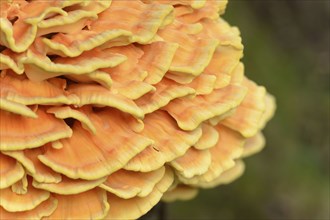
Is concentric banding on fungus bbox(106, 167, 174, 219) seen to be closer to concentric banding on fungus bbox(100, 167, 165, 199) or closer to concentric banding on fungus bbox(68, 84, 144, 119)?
concentric banding on fungus bbox(100, 167, 165, 199)

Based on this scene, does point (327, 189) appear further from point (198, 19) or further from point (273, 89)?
point (198, 19)

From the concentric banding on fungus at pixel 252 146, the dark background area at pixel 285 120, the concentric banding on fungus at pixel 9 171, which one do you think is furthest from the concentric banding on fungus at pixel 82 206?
the dark background area at pixel 285 120

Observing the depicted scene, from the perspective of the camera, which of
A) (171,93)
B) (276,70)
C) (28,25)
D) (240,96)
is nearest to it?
(28,25)

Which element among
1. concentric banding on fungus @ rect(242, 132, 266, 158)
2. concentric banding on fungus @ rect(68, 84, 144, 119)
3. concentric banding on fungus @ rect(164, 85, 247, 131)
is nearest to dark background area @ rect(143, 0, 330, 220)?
concentric banding on fungus @ rect(242, 132, 266, 158)

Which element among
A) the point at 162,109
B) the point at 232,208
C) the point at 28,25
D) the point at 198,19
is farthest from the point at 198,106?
the point at 232,208

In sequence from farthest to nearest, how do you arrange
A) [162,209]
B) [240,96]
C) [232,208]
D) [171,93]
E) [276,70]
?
[232,208] → [276,70] → [162,209] → [240,96] → [171,93]

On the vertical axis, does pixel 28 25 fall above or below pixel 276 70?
above
